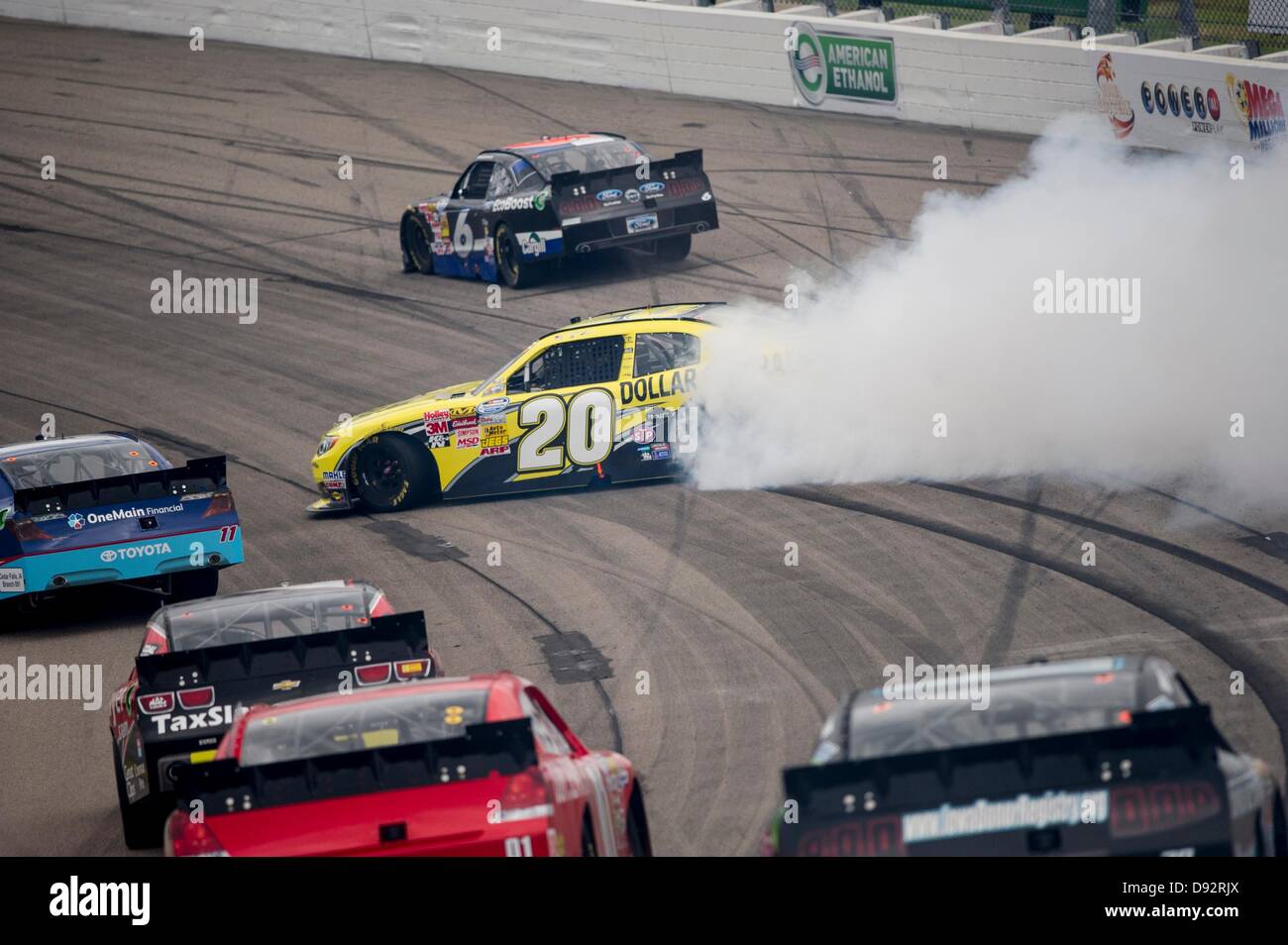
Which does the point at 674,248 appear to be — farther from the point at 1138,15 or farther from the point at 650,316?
the point at 1138,15

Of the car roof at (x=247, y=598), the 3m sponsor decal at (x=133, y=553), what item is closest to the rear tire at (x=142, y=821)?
the car roof at (x=247, y=598)

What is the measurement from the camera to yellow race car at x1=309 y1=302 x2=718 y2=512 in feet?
46.6

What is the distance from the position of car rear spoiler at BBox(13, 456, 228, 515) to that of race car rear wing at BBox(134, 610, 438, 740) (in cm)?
380

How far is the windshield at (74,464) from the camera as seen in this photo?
13586 mm

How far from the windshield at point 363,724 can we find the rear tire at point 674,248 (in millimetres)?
14430

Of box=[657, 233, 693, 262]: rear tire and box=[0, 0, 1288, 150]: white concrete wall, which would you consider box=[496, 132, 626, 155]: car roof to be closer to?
box=[657, 233, 693, 262]: rear tire

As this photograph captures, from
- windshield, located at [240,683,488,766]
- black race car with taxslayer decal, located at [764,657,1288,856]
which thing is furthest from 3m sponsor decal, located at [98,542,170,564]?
black race car with taxslayer decal, located at [764,657,1288,856]

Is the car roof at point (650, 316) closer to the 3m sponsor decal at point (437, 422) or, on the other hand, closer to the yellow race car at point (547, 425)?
the yellow race car at point (547, 425)

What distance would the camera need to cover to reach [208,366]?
20.0 meters

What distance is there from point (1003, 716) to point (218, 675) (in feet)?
14.3

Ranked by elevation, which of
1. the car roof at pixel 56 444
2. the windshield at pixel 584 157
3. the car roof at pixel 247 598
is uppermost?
the windshield at pixel 584 157
